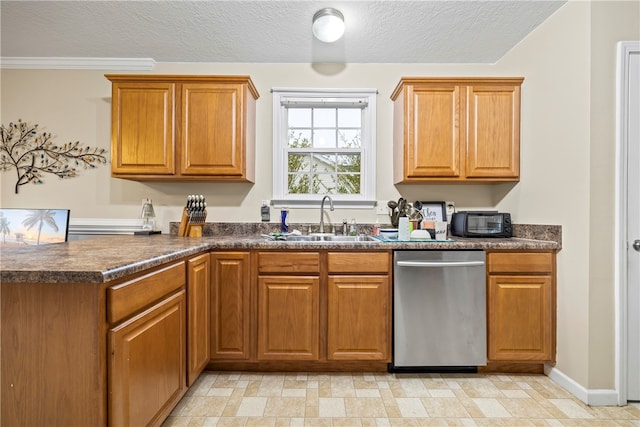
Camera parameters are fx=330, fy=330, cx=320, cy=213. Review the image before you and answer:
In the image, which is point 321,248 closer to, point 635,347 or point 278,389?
point 278,389

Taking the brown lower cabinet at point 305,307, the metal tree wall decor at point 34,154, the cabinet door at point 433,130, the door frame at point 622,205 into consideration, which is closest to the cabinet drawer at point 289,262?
the brown lower cabinet at point 305,307

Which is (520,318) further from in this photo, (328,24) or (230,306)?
(328,24)

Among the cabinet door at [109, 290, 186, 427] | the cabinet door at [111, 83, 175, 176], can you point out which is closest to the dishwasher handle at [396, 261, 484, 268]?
the cabinet door at [109, 290, 186, 427]

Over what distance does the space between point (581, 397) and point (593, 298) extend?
1.96 feet

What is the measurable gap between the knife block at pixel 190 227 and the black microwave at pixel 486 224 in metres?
2.11

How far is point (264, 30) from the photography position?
245 centimetres

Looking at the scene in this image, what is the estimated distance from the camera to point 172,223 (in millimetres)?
2893

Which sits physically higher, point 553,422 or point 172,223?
point 172,223

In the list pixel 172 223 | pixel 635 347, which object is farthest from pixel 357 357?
pixel 172 223

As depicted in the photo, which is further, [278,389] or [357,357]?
[357,357]

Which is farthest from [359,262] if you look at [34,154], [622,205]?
[34,154]

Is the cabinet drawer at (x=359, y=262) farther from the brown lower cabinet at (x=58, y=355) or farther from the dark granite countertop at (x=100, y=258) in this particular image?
the brown lower cabinet at (x=58, y=355)

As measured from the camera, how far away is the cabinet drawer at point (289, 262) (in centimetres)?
223

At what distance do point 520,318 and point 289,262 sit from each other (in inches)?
63.0
